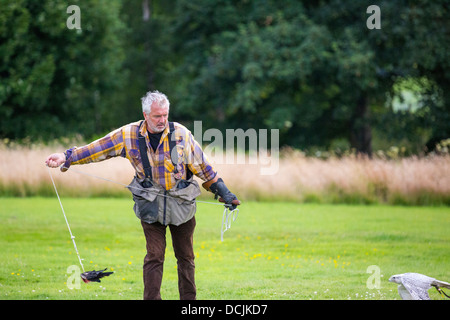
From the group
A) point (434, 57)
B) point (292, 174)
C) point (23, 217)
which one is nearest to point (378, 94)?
point (434, 57)

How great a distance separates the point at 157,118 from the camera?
Result: 18.6ft

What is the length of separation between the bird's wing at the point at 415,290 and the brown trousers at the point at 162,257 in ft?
5.85

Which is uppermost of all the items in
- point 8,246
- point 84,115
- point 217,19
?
point 217,19

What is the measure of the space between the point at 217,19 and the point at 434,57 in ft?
28.4

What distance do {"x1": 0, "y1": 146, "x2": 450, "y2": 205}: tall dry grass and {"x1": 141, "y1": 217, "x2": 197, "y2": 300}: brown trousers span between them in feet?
33.1

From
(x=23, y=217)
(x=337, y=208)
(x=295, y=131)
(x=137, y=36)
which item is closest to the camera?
(x=23, y=217)

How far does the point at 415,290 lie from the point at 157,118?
8.37ft

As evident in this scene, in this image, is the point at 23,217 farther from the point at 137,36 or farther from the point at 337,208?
the point at 137,36

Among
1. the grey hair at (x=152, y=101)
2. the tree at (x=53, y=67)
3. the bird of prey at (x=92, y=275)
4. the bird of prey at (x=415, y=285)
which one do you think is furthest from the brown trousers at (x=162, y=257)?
the tree at (x=53, y=67)

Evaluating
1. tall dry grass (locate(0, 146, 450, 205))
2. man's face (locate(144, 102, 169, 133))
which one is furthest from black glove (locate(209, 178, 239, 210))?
tall dry grass (locate(0, 146, 450, 205))

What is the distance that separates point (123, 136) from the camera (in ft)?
19.2

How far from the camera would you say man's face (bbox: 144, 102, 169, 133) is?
5.63m

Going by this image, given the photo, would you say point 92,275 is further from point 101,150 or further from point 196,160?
point 196,160

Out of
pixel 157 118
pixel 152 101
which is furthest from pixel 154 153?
pixel 152 101
